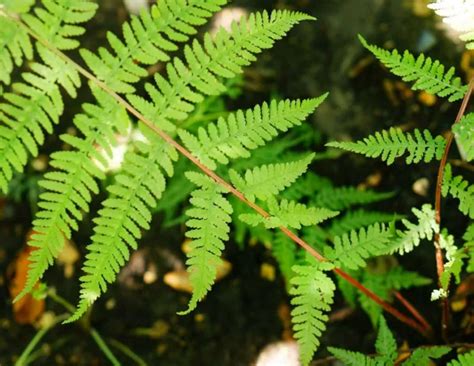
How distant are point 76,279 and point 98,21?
1.95 meters

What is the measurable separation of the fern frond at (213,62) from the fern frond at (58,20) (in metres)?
0.34

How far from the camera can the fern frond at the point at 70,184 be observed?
1.70m

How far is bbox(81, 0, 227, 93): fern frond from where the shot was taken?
1.77m

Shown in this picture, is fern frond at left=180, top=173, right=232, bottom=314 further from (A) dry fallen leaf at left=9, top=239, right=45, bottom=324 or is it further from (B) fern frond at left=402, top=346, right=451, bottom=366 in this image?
(A) dry fallen leaf at left=9, top=239, right=45, bottom=324

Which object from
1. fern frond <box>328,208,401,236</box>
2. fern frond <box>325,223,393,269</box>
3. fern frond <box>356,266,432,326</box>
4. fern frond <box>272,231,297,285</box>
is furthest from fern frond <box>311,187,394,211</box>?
fern frond <box>325,223,393,269</box>

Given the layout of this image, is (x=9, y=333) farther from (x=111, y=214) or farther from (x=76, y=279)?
(x=111, y=214)

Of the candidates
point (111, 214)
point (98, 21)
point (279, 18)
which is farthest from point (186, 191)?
point (98, 21)

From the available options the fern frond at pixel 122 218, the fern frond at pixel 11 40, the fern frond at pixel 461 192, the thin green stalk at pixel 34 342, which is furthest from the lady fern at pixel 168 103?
the thin green stalk at pixel 34 342

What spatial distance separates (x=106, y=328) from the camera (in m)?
2.95

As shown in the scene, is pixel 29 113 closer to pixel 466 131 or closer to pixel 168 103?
pixel 168 103

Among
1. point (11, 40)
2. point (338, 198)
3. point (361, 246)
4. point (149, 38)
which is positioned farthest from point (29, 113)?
point (338, 198)

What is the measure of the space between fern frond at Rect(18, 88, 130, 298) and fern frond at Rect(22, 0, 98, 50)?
0.75ft

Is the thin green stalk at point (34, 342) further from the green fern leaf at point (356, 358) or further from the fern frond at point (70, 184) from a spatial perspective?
the green fern leaf at point (356, 358)

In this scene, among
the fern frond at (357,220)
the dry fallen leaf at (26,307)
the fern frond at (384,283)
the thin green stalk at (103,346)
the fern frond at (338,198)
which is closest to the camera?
the fern frond at (384,283)
